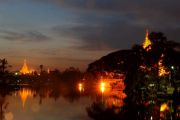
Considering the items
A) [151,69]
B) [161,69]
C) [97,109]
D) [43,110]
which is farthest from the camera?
[161,69]

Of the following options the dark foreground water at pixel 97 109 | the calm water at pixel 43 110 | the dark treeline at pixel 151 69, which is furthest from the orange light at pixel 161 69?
the calm water at pixel 43 110

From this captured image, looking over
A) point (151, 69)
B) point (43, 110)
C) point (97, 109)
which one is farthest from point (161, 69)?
point (43, 110)

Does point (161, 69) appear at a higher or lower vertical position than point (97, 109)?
higher

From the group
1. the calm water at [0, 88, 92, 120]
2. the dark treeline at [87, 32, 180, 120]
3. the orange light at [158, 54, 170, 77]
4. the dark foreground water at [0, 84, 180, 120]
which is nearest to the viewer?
the dark foreground water at [0, 84, 180, 120]

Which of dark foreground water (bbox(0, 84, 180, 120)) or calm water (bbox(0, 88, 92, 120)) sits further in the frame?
calm water (bbox(0, 88, 92, 120))

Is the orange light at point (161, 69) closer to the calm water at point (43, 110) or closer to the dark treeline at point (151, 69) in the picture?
the dark treeline at point (151, 69)


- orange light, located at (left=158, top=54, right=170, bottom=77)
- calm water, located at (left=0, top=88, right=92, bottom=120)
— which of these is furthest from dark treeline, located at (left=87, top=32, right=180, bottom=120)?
calm water, located at (left=0, top=88, right=92, bottom=120)

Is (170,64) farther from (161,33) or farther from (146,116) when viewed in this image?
(146,116)

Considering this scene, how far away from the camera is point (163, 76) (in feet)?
220

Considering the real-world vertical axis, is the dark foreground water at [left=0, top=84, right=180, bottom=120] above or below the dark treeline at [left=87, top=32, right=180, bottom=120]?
below

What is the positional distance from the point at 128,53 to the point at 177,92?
902 cm

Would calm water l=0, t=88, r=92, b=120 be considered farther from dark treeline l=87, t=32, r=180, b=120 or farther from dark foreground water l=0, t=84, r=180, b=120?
dark treeline l=87, t=32, r=180, b=120

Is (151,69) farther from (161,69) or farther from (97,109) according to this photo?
(97,109)

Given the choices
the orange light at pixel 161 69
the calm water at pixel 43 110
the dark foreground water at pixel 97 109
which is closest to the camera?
the dark foreground water at pixel 97 109
